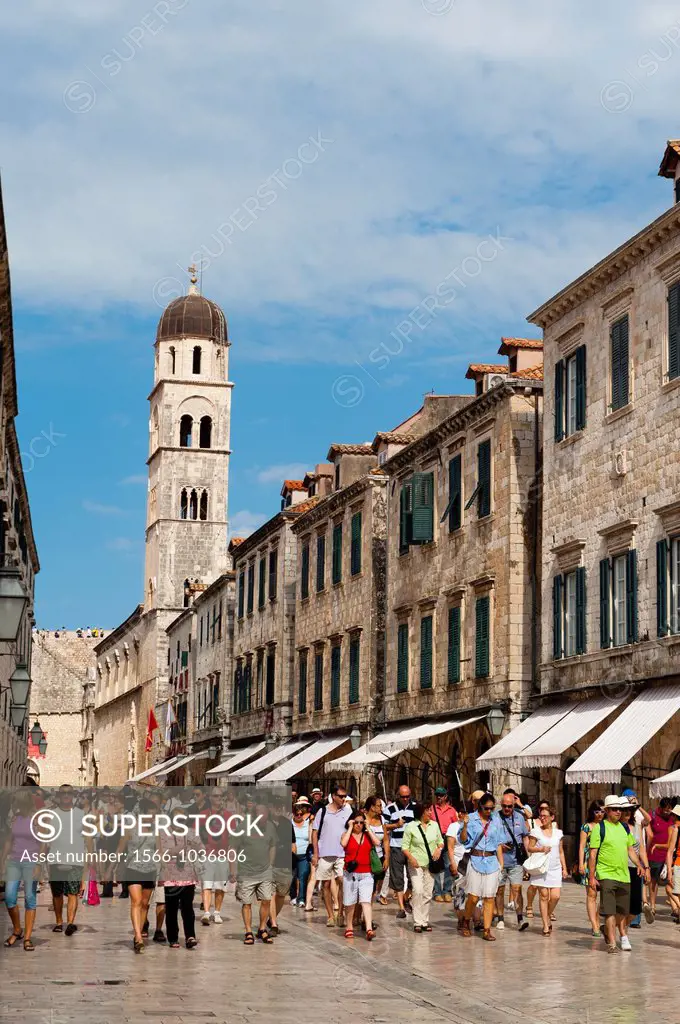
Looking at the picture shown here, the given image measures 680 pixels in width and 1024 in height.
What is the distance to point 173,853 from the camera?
60.0 feet

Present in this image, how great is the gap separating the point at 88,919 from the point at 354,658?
71.5ft

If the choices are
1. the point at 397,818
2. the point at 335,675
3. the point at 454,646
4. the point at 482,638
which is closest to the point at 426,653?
the point at 454,646

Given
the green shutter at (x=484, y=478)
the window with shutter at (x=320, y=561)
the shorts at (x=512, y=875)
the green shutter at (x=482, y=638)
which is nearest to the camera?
the shorts at (x=512, y=875)

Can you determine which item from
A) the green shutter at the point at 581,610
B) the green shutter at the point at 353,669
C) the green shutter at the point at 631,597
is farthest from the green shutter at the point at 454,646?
the green shutter at the point at 631,597

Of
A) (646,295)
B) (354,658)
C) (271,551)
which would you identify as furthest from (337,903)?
(271,551)

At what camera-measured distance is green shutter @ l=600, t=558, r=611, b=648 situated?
28938 mm

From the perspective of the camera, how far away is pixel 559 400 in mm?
32000

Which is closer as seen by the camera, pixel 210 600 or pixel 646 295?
pixel 646 295

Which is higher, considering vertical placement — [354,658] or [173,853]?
[354,658]

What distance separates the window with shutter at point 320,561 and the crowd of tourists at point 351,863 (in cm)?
2521

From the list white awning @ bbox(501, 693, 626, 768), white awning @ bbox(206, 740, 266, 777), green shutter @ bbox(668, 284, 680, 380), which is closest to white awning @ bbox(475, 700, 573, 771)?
white awning @ bbox(501, 693, 626, 768)

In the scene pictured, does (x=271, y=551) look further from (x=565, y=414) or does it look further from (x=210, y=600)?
(x=565, y=414)

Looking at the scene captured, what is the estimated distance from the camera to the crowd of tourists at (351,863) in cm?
1811

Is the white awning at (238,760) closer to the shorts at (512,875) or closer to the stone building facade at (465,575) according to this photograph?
the stone building facade at (465,575)
